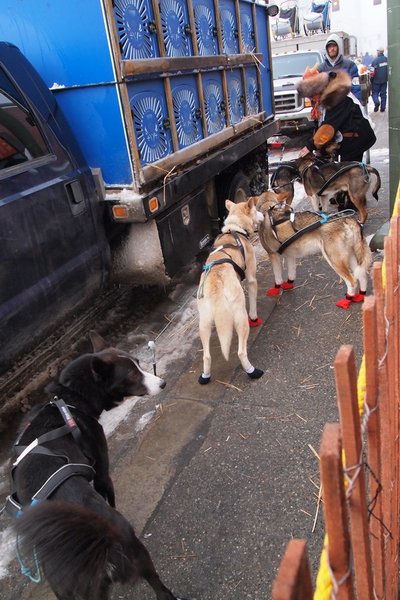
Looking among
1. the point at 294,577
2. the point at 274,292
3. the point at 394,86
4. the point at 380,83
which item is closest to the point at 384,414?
the point at 294,577

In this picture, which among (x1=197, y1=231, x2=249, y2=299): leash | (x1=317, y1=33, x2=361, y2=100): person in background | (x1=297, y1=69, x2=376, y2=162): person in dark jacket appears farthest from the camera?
(x1=317, y1=33, x2=361, y2=100): person in background

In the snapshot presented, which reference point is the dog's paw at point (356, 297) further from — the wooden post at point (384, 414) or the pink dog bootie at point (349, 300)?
the wooden post at point (384, 414)

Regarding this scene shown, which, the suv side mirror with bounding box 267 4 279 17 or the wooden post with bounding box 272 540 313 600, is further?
the suv side mirror with bounding box 267 4 279 17

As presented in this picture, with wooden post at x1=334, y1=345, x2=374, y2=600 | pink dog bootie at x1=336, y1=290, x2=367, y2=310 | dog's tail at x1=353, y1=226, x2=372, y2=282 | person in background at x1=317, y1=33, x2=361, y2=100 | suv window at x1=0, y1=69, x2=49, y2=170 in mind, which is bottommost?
pink dog bootie at x1=336, y1=290, x2=367, y2=310

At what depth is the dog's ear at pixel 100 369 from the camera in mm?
2432

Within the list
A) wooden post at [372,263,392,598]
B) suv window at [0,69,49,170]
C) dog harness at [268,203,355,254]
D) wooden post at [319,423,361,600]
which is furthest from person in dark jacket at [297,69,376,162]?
wooden post at [319,423,361,600]

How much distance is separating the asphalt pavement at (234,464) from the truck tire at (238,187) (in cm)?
237

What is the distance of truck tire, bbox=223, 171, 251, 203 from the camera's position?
6180mm

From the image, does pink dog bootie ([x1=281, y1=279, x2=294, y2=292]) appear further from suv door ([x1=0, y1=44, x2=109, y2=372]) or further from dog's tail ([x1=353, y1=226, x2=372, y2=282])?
suv door ([x1=0, y1=44, x2=109, y2=372])

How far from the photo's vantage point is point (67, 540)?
1524 millimetres

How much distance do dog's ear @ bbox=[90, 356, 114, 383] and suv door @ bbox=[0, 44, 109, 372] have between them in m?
0.96

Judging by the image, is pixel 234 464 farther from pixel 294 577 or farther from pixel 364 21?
pixel 364 21

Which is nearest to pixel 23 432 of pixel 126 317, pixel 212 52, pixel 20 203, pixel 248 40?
pixel 20 203

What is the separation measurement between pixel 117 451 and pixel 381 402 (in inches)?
87.4
